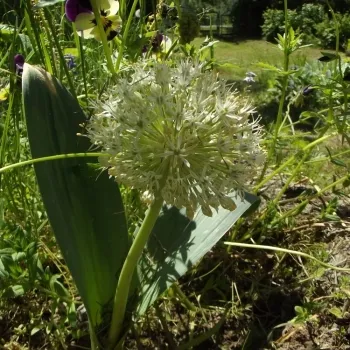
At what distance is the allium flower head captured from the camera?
1.95ft

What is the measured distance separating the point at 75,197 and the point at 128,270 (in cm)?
13

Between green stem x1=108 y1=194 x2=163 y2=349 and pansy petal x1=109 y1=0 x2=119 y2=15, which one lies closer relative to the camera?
green stem x1=108 y1=194 x2=163 y2=349

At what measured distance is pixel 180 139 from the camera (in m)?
0.59

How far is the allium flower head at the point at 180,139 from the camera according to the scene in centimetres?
59

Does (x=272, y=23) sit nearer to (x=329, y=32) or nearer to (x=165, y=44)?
(x=329, y=32)

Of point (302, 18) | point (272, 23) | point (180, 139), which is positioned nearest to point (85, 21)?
point (180, 139)

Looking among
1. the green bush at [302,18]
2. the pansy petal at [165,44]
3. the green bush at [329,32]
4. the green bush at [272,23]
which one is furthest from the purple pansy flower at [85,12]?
the green bush at [272,23]

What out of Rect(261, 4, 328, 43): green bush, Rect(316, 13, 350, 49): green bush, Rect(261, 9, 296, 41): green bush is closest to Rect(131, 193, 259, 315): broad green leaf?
Rect(316, 13, 350, 49): green bush

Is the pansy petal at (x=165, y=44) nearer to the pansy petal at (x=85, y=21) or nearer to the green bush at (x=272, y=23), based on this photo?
the pansy petal at (x=85, y=21)

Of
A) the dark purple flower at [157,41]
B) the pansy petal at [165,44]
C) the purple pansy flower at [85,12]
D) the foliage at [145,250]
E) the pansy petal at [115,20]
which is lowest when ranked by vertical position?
the foliage at [145,250]

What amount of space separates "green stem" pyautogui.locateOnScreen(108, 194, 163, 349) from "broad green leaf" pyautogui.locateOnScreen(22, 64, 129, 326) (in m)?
0.03

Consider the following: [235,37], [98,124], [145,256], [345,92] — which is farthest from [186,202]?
[235,37]

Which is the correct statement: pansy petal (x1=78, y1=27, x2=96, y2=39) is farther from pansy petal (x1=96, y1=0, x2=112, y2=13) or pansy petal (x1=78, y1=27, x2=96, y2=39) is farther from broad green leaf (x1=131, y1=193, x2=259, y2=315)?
broad green leaf (x1=131, y1=193, x2=259, y2=315)

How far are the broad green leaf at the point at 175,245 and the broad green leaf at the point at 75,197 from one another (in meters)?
0.05
